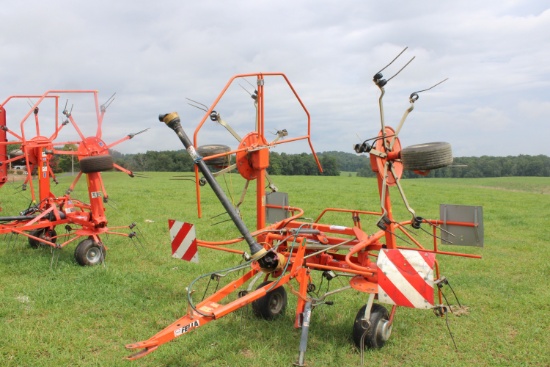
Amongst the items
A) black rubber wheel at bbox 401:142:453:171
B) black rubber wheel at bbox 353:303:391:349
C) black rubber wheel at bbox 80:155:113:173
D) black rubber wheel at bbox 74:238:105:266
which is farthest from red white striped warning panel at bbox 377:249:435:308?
black rubber wheel at bbox 74:238:105:266

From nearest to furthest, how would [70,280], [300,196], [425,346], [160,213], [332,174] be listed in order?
[425,346] → [70,280] → [160,213] → [300,196] → [332,174]

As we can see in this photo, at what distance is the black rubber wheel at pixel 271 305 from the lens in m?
6.07

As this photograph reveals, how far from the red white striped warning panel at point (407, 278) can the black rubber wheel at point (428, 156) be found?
0.89 m

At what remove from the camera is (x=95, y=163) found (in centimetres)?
823

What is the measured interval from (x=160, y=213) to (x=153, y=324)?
32.4 feet

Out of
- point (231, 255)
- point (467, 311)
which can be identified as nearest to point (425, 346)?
point (467, 311)

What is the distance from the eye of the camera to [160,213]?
1550cm

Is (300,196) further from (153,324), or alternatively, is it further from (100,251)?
(153,324)

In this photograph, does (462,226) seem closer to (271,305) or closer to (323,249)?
(323,249)

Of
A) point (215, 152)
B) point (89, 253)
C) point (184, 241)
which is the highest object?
point (215, 152)

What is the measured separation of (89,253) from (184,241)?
10.4 ft

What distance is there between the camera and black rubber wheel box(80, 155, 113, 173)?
820 cm

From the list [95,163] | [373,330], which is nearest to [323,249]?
[373,330]

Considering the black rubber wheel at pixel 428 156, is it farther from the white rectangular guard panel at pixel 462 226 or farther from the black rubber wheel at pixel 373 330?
the black rubber wheel at pixel 373 330
